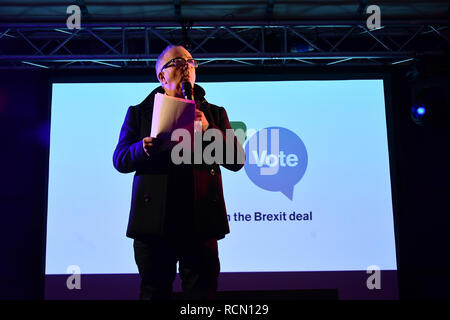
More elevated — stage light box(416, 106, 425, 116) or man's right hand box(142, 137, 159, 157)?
stage light box(416, 106, 425, 116)

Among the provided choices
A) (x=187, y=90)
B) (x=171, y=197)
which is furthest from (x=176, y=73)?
(x=171, y=197)

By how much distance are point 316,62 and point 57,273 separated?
11.2 ft

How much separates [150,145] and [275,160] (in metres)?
2.78

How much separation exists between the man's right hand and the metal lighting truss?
8.63ft

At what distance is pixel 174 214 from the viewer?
1.91 metres

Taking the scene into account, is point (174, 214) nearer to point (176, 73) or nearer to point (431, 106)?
point (176, 73)

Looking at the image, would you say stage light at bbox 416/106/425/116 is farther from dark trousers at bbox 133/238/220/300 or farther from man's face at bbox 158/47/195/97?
dark trousers at bbox 133/238/220/300

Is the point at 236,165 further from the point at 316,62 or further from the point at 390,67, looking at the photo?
the point at 390,67

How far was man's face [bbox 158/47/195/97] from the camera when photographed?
200cm

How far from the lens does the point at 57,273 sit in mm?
4402

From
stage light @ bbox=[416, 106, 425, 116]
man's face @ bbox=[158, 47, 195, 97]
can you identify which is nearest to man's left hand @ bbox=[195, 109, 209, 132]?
man's face @ bbox=[158, 47, 195, 97]

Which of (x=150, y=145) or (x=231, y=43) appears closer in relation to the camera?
(x=150, y=145)

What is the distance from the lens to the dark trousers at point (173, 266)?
1.89 metres
